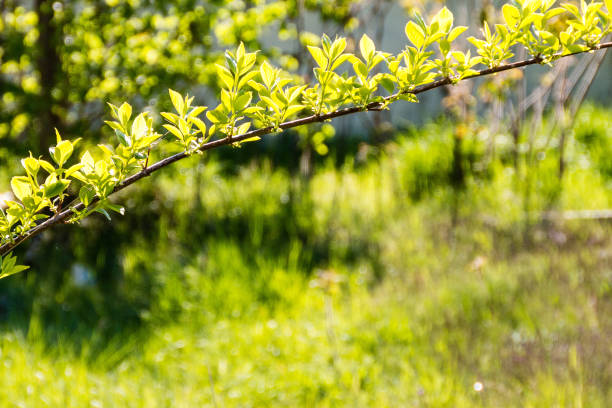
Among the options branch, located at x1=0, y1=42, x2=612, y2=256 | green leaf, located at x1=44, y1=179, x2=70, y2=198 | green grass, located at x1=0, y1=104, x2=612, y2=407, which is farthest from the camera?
green grass, located at x1=0, y1=104, x2=612, y2=407

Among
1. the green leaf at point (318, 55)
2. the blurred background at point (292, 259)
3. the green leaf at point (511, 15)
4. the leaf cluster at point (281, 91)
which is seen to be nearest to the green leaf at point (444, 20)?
the leaf cluster at point (281, 91)

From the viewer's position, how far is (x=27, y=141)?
12.5 ft

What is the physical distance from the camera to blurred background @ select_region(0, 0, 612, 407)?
255cm

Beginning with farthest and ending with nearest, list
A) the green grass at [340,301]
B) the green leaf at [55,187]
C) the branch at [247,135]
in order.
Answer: the green grass at [340,301]
the branch at [247,135]
the green leaf at [55,187]

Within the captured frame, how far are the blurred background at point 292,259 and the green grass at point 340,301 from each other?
13 millimetres

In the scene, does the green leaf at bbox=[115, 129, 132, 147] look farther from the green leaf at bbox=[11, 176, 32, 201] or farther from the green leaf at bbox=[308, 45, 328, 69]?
the green leaf at bbox=[308, 45, 328, 69]

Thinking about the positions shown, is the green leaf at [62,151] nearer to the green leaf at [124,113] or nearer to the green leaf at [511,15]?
the green leaf at [124,113]

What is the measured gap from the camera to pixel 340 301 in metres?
3.30

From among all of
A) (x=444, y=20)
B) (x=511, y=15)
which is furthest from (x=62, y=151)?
(x=511, y=15)

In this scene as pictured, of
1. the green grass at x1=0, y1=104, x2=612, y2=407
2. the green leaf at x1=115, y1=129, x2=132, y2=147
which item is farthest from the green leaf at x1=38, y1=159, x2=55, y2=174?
the green grass at x1=0, y1=104, x2=612, y2=407

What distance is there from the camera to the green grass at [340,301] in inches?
98.0

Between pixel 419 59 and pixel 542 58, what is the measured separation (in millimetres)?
263

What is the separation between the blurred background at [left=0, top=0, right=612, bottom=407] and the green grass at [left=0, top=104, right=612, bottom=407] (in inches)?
0.5

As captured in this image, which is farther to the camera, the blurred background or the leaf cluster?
the blurred background
